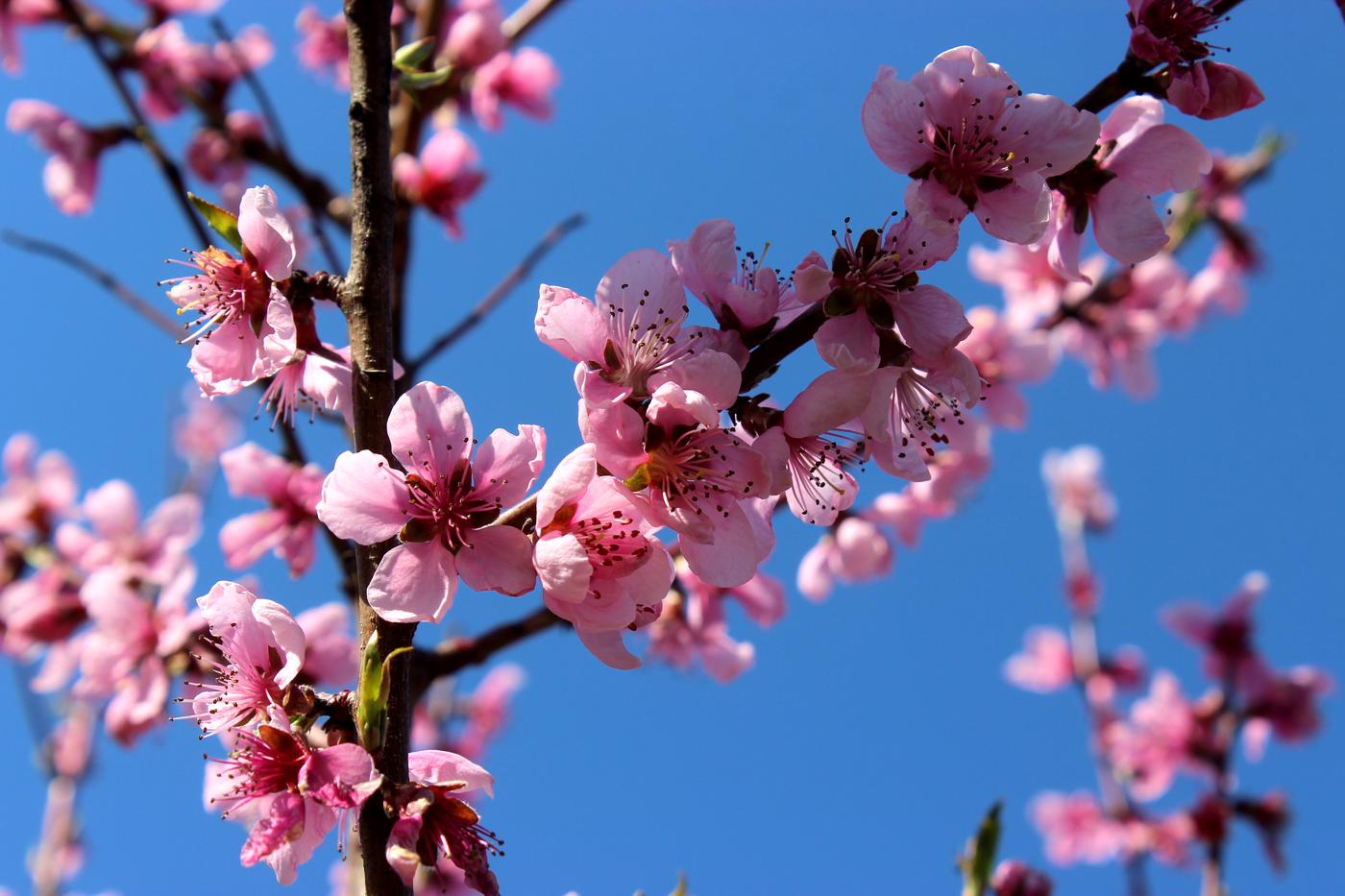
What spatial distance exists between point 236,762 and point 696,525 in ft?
2.14

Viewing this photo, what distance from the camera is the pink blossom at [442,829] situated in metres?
1.16

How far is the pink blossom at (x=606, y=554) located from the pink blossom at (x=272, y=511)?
125cm

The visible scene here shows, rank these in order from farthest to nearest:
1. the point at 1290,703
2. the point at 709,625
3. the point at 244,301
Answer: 1. the point at 1290,703
2. the point at 709,625
3. the point at 244,301

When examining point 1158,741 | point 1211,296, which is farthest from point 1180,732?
point 1211,296

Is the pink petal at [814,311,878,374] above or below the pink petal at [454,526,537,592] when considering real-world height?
above

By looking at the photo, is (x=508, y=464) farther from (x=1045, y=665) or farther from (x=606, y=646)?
(x=1045, y=665)

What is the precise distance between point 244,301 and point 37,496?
2.68 meters

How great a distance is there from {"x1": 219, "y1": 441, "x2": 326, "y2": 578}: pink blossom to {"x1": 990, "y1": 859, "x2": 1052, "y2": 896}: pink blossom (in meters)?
1.66

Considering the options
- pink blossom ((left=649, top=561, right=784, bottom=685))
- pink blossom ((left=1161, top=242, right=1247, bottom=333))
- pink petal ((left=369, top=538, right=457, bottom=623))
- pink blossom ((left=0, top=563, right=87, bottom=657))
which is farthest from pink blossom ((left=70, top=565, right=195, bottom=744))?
pink blossom ((left=1161, top=242, right=1247, bottom=333))

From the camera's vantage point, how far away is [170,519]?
3.16m

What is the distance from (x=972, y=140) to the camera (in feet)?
4.70

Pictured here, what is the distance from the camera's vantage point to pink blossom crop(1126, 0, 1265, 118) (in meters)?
1.44

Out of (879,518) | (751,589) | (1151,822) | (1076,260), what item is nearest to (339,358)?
(1076,260)

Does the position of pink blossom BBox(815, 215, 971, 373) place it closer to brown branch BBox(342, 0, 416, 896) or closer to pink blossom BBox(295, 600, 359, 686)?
brown branch BBox(342, 0, 416, 896)
